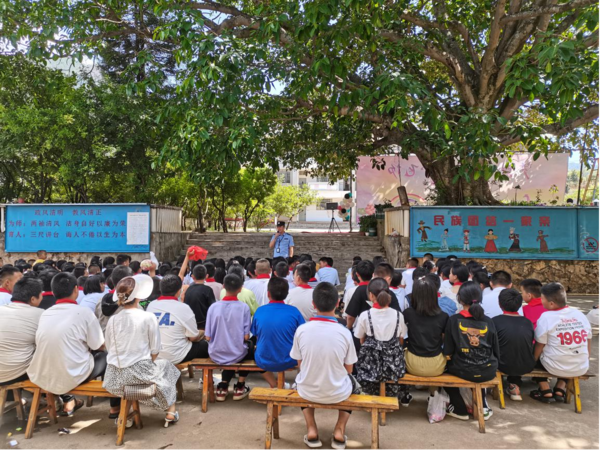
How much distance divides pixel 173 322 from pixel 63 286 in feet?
3.21

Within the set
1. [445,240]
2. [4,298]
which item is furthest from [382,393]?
[445,240]

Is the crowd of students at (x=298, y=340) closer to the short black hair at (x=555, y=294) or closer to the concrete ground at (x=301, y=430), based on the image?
the short black hair at (x=555, y=294)

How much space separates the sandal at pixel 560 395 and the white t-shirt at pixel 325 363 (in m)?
2.34

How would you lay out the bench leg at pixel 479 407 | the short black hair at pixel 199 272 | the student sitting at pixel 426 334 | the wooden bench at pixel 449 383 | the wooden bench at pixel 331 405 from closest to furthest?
1. the wooden bench at pixel 331 405
2. the bench leg at pixel 479 407
3. the wooden bench at pixel 449 383
4. the student sitting at pixel 426 334
5. the short black hair at pixel 199 272

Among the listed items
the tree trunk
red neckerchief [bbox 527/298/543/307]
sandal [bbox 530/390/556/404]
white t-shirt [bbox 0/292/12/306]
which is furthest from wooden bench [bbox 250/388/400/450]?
the tree trunk

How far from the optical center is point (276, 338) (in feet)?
12.4

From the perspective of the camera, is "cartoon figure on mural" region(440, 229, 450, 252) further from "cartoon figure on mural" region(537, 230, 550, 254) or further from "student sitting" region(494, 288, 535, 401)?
"student sitting" region(494, 288, 535, 401)

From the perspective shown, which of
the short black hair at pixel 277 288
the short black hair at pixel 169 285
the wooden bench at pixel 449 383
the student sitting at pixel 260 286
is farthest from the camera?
the student sitting at pixel 260 286

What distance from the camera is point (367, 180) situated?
682 inches

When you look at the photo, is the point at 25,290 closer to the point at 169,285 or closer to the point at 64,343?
the point at 64,343

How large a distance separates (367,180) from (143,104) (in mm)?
9138

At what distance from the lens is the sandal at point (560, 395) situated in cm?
409

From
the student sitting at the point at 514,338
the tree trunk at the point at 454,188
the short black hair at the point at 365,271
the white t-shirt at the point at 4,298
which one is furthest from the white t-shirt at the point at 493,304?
the tree trunk at the point at 454,188

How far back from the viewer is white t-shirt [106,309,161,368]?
3.34m
